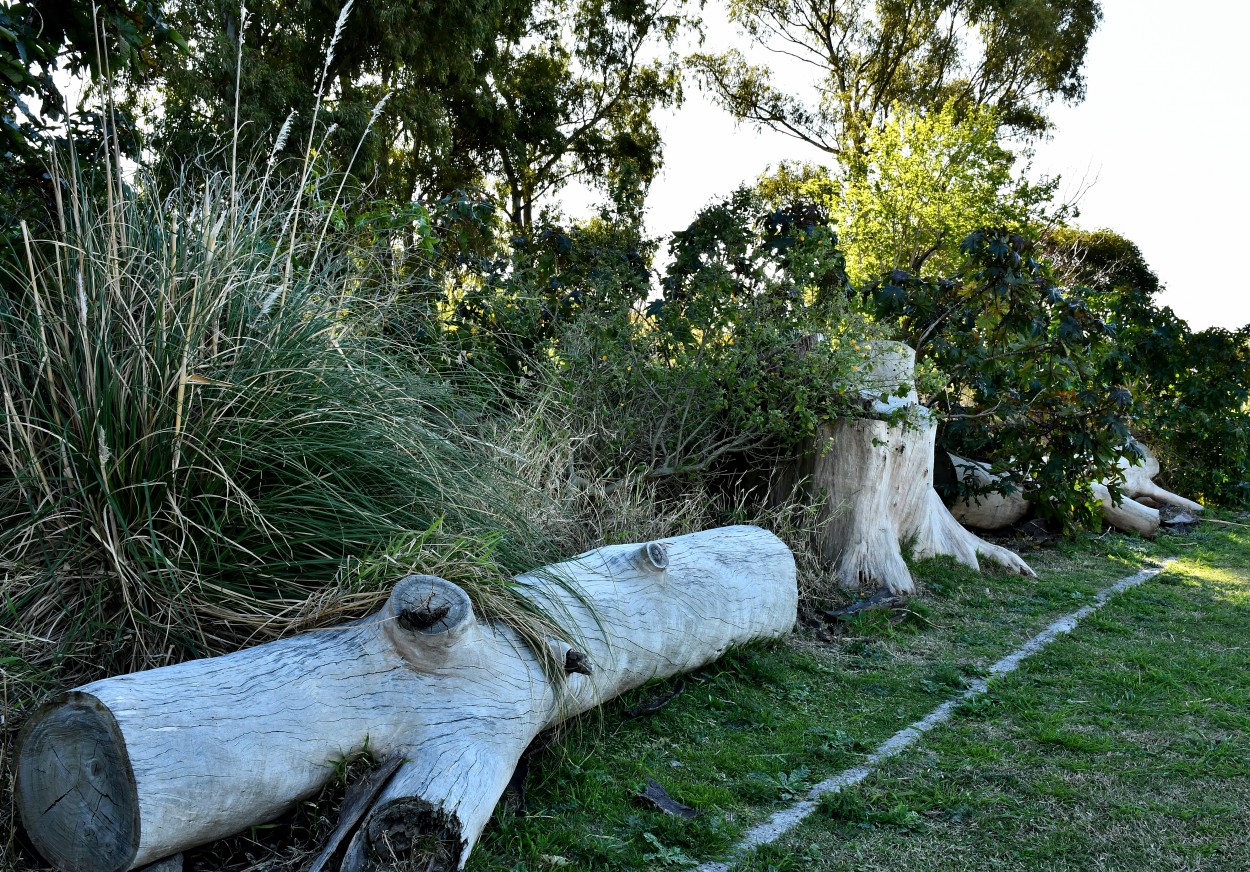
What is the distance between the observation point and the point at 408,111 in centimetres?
1809

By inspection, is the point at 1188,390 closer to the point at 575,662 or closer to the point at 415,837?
the point at 575,662

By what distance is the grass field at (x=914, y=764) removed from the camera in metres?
3.00

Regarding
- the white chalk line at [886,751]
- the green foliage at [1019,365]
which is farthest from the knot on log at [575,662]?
the green foliage at [1019,365]

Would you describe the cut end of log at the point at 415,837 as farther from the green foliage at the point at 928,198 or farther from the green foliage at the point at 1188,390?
the green foliage at the point at 928,198

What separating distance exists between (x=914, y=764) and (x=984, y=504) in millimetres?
5945

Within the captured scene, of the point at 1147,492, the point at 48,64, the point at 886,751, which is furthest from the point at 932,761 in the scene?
the point at 1147,492

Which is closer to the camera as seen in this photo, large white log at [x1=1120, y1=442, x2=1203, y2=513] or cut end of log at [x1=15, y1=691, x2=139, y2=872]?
cut end of log at [x1=15, y1=691, x2=139, y2=872]

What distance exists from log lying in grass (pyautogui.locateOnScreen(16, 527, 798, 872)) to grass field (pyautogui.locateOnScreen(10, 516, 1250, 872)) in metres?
0.18

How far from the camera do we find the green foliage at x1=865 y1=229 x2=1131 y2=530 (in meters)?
7.83

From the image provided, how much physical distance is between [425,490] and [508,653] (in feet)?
2.38

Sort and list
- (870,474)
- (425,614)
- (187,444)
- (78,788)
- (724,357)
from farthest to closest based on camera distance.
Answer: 1. (870,474)
2. (724,357)
3. (187,444)
4. (425,614)
5. (78,788)

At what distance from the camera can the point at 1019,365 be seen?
27.0ft

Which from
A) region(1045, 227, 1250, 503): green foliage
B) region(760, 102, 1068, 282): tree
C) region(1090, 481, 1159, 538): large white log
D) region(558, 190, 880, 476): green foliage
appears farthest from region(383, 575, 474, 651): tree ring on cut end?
region(760, 102, 1068, 282): tree

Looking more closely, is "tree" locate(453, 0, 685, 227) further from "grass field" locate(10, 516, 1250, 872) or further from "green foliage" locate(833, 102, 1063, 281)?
"grass field" locate(10, 516, 1250, 872)
